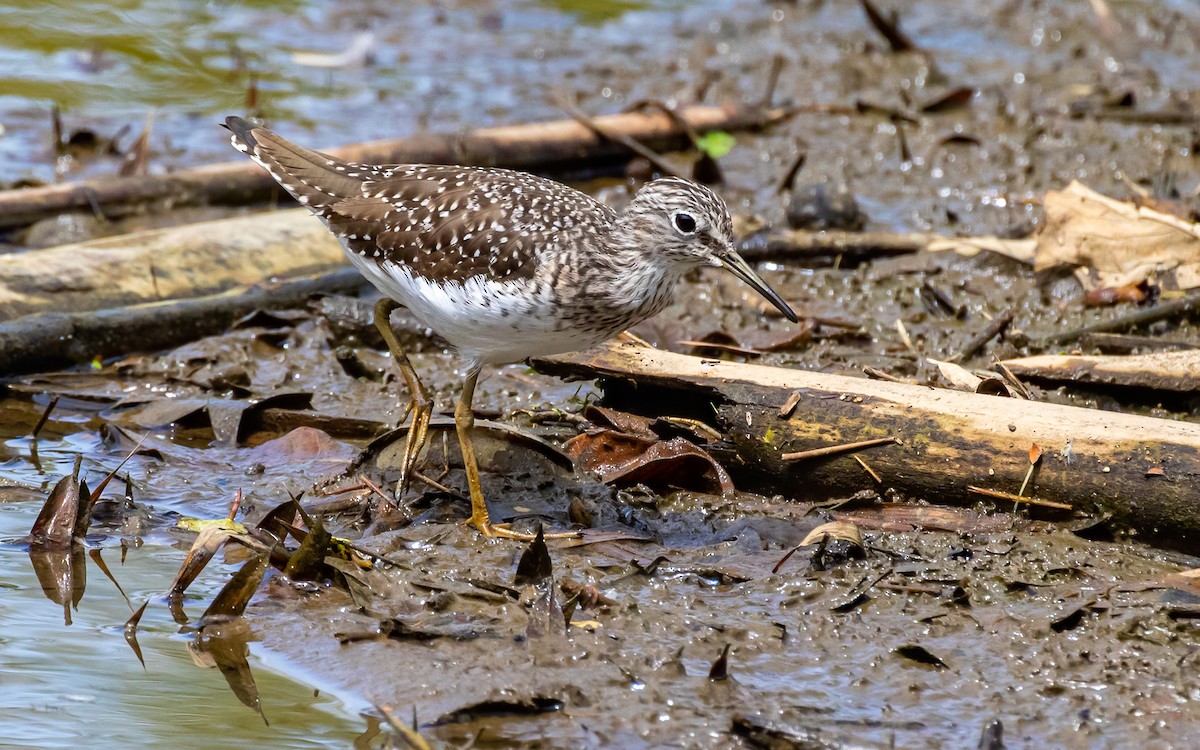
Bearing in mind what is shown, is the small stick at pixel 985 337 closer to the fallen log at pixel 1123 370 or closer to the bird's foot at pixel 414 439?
the fallen log at pixel 1123 370

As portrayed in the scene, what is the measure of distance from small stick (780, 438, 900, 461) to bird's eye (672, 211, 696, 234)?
116 centimetres

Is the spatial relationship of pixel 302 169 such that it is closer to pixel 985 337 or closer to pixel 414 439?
pixel 414 439

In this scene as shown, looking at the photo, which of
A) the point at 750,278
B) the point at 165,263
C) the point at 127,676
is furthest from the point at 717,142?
the point at 127,676

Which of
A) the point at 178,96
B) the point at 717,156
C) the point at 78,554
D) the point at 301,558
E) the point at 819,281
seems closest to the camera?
the point at 301,558

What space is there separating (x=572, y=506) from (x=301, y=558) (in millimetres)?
1337

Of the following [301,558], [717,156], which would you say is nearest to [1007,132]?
[717,156]

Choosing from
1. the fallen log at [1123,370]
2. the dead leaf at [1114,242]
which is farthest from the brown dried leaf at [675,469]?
the dead leaf at [1114,242]

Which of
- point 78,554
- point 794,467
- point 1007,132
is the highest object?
point 1007,132

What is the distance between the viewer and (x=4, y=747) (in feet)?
15.5

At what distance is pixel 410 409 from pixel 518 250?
120cm

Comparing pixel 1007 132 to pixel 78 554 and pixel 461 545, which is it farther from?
pixel 78 554

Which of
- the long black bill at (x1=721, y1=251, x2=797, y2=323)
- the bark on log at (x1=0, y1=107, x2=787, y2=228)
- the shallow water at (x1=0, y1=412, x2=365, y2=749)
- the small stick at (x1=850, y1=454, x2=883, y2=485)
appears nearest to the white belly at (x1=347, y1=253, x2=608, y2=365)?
the long black bill at (x1=721, y1=251, x2=797, y2=323)

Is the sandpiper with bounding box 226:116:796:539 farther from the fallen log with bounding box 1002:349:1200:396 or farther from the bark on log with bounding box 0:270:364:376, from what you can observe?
the bark on log with bounding box 0:270:364:376

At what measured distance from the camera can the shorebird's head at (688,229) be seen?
21.5 ft
